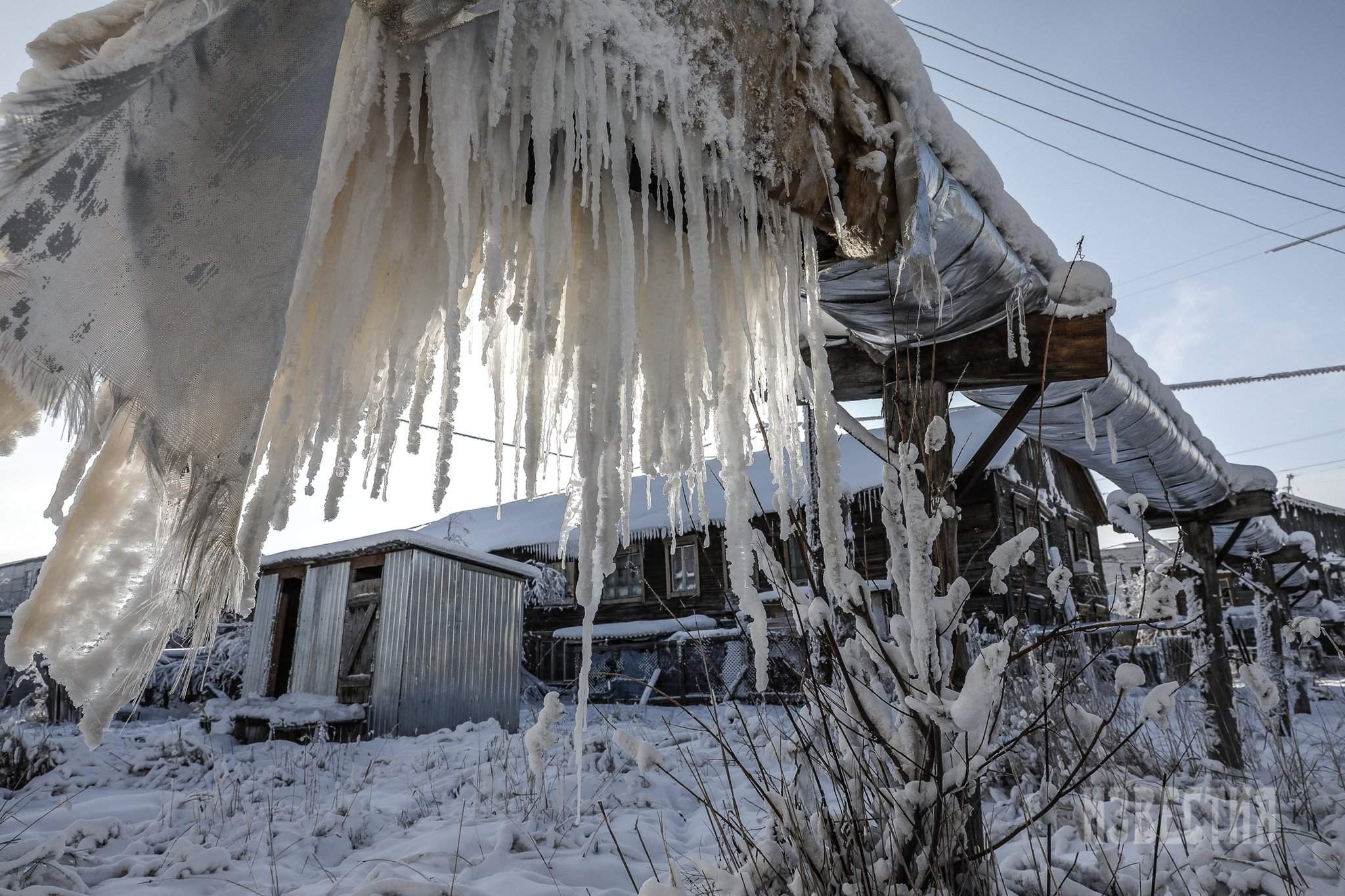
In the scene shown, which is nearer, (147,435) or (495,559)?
(147,435)

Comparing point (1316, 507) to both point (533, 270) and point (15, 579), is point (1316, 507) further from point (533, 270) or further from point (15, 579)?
point (15, 579)

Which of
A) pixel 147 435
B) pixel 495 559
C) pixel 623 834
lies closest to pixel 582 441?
pixel 147 435

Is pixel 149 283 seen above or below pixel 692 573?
below

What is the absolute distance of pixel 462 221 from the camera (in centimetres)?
138

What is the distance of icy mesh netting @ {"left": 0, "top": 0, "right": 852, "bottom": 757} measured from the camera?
41.5 inches

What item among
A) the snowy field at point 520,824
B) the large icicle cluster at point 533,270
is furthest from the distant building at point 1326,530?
the large icicle cluster at point 533,270

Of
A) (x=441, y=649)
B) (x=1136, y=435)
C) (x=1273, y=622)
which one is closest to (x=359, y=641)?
(x=441, y=649)

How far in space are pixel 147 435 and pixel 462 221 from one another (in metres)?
0.66

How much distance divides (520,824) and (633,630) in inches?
420

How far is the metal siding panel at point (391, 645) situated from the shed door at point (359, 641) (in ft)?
0.38

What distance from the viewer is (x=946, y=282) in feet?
9.45

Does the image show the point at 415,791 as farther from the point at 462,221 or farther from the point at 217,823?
the point at 462,221

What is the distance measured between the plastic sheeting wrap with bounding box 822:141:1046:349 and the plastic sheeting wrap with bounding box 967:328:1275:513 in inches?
22.0

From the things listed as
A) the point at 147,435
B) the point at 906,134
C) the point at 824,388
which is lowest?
the point at 147,435
